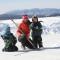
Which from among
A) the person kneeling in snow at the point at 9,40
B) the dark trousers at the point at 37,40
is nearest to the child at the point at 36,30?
the dark trousers at the point at 37,40

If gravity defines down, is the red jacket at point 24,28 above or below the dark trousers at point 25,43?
above

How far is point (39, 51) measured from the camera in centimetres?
1326

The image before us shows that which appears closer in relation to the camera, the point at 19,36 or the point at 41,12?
the point at 19,36

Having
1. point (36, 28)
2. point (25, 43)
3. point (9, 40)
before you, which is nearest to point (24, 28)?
point (36, 28)

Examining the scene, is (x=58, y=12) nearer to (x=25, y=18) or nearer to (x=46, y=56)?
(x=25, y=18)

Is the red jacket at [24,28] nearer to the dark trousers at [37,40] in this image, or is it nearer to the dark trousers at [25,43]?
the dark trousers at [25,43]

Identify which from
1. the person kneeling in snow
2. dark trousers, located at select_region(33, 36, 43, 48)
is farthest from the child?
the person kneeling in snow

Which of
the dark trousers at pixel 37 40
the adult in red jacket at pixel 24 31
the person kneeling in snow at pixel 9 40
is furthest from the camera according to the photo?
the dark trousers at pixel 37 40

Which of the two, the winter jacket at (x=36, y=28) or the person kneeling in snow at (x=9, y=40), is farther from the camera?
the winter jacket at (x=36, y=28)

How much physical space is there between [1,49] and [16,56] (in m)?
2.17

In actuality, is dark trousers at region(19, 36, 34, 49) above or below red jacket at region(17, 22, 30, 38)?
below

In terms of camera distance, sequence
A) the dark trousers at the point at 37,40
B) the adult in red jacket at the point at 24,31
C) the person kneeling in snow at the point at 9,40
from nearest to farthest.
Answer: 1. the person kneeling in snow at the point at 9,40
2. the adult in red jacket at the point at 24,31
3. the dark trousers at the point at 37,40

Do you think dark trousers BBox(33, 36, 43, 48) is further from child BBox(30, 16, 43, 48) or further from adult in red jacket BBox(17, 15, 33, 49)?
adult in red jacket BBox(17, 15, 33, 49)

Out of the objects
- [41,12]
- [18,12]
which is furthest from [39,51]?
[41,12]
